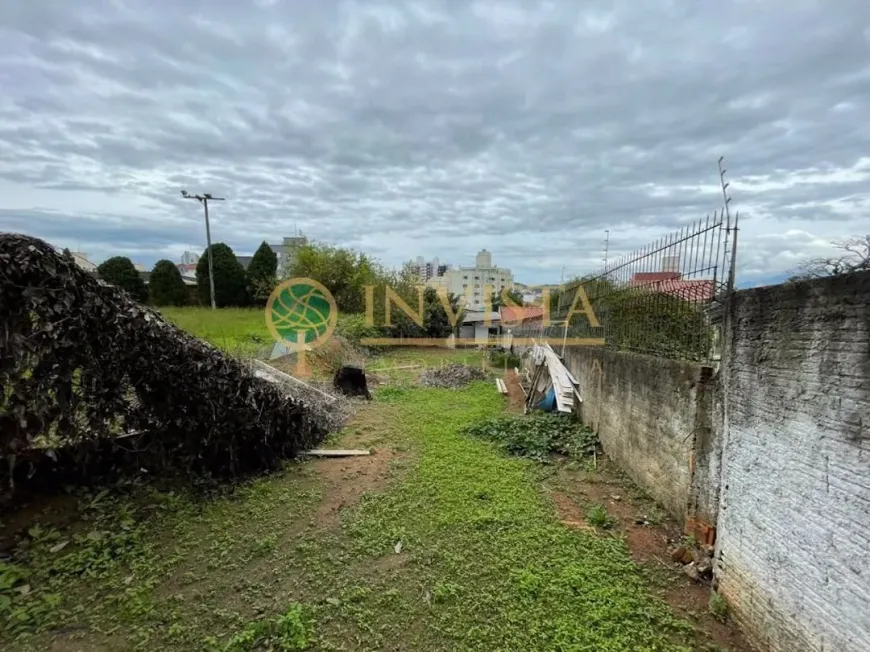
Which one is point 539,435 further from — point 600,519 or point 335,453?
point 335,453

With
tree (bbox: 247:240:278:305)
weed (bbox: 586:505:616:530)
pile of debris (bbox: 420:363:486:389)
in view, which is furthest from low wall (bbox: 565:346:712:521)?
A: tree (bbox: 247:240:278:305)

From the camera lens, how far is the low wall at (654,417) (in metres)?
3.24

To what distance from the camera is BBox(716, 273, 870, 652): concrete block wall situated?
A: 1643mm

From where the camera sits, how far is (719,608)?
2381mm

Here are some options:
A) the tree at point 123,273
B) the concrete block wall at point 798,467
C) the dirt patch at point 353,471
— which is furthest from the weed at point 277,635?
the tree at point 123,273

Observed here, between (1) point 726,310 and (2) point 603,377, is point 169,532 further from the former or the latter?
(2) point 603,377

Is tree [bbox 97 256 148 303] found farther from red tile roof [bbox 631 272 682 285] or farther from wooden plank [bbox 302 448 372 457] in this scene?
red tile roof [bbox 631 272 682 285]

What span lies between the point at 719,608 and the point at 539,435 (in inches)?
134

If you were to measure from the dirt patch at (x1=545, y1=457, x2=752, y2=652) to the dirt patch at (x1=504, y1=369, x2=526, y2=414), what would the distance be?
3.13m

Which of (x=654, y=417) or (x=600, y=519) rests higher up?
(x=654, y=417)

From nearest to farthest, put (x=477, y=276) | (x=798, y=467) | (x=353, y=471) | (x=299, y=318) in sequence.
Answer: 1. (x=798, y=467)
2. (x=353, y=471)
3. (x=299, y=318)
4. (x=477, y=276)

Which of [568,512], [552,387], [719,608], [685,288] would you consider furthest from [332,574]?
[552,387]

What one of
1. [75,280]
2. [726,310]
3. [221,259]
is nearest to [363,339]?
[221,259]

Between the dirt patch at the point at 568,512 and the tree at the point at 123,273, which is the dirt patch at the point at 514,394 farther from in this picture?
the tree at the point at 123,273
